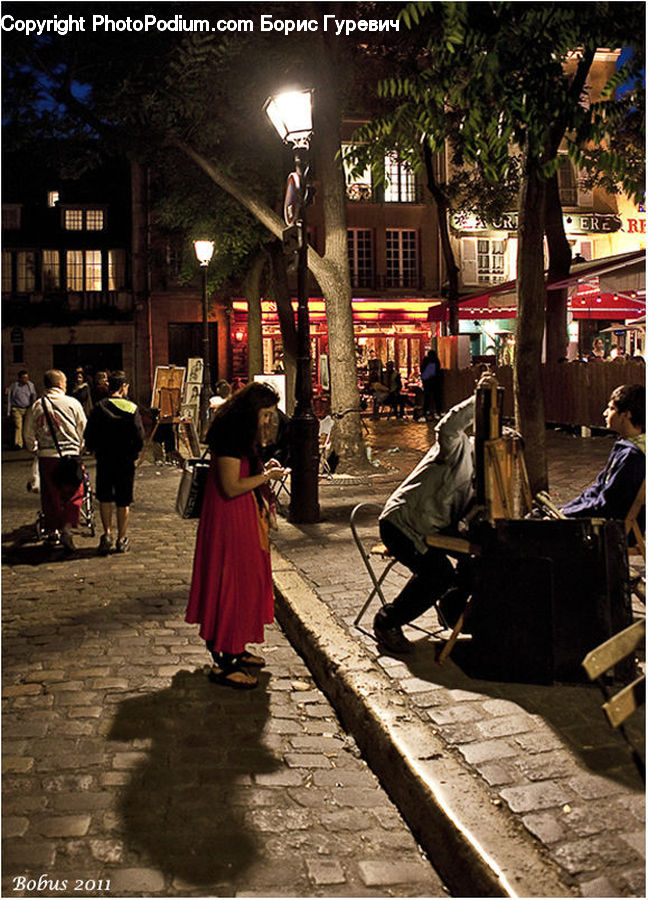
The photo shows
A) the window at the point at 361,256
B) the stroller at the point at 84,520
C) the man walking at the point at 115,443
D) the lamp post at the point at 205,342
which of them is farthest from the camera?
the window at the point at 361,256

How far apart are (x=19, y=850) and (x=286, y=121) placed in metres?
8.48

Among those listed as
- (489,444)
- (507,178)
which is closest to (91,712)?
(489,444)

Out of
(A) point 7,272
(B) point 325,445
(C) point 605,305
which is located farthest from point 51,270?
(B) point 325,445

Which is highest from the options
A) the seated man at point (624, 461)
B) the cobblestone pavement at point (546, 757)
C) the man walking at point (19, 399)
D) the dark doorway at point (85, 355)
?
the dark doorway at point (85, 355)

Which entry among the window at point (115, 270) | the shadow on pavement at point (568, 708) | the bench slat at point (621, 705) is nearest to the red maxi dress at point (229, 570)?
the shadow on pavement at point (568, 708)

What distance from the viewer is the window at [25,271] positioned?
41.0m

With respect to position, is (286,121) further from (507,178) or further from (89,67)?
(507,178)

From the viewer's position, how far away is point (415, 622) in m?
5.97

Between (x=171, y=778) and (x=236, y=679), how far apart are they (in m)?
1.19

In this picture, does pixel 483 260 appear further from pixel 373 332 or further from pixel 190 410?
pixel 190 410

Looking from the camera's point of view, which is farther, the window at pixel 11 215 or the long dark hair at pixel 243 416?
the window at pixel 11 215

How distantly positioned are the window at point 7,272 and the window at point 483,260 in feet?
66.6

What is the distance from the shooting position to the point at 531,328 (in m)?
8.95

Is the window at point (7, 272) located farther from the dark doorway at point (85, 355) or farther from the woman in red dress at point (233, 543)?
the woman in red dress at point (233, 543)
